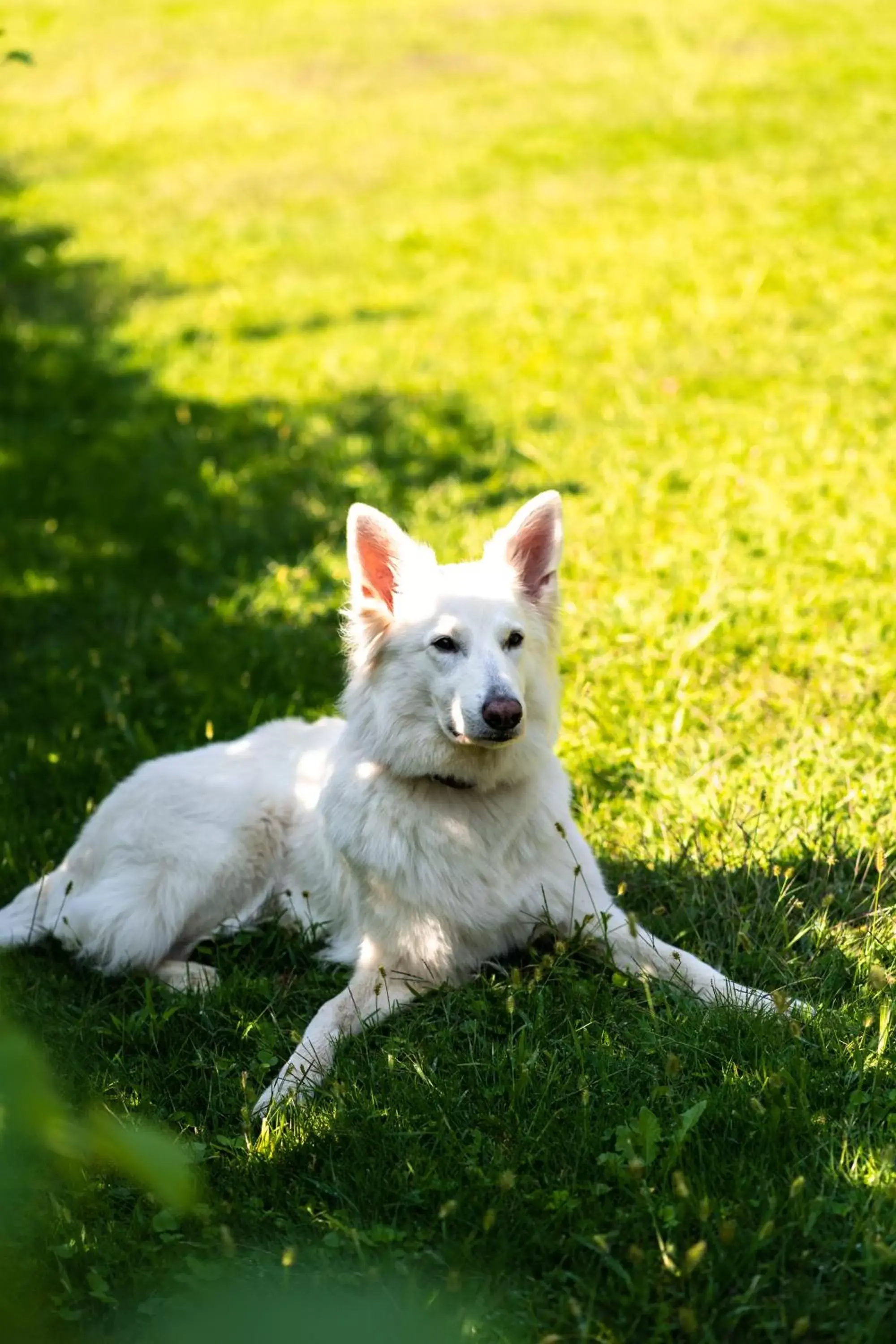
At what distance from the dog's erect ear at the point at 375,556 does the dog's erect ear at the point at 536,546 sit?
0.27 meters

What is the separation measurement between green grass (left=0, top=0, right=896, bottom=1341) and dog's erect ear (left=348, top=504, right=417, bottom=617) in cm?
110

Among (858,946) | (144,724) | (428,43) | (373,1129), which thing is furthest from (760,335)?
(428,43)

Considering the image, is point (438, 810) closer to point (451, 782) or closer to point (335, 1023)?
point (451, 782)

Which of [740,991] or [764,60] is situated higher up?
[764,60]

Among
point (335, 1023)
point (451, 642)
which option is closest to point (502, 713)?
point (451, 642)

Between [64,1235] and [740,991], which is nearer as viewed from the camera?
[64,1235]

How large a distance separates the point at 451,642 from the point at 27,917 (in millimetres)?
1717

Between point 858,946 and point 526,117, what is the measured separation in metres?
13.8

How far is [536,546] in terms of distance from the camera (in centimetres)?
371

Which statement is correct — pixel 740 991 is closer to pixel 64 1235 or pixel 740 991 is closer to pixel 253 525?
pixel 64 1235

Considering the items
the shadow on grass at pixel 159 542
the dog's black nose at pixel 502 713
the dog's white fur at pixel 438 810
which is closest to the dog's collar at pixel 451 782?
the dog's white fur at pixel 438 810

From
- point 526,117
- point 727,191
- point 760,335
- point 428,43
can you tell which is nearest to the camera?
point 760,335

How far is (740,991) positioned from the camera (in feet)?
10.9

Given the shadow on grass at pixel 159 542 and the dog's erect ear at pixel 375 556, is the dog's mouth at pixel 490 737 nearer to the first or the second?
the dog's erect ear at pixel 375 556
